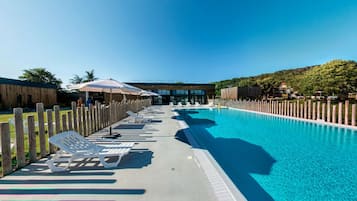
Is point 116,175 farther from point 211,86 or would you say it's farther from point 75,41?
point 211,86

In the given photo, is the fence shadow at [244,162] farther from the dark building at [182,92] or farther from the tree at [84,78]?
the tree at [84,78]

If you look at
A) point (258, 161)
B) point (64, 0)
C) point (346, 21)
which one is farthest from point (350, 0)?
point (64, 0)

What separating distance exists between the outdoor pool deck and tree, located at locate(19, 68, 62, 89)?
35432 mm

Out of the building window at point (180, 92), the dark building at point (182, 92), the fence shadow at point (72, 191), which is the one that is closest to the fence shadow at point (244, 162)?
the fence shadow at point (72, 191)

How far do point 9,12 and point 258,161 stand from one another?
13.1m

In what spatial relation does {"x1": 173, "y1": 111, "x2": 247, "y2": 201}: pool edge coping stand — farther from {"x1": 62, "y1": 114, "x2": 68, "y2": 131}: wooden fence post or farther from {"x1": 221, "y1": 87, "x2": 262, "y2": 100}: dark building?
{"x1": 221, "y1": 87, "x2": 262, "y2": 100}: dark building

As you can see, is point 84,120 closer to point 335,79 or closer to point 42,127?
point 42,127

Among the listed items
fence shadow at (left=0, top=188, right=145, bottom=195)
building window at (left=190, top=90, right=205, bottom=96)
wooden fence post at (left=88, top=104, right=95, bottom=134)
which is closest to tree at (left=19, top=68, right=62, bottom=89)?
building window at (left=190, top=90, right=205, bottom=96)

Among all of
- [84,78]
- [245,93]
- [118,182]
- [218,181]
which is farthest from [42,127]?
[84,78]

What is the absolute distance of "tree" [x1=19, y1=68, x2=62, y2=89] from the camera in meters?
33.0

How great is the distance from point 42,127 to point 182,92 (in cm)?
3244

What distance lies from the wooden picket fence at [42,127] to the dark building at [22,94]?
1843 centimetres

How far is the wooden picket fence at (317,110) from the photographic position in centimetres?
930

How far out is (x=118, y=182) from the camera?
110 inches
